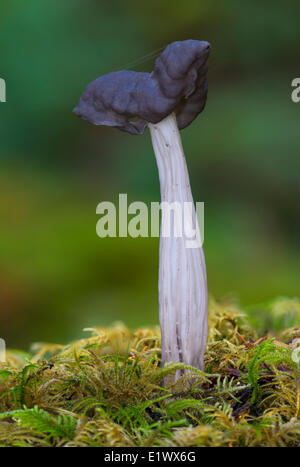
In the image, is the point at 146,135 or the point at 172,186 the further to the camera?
the point at 146,135

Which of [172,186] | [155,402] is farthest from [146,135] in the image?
[155,402]

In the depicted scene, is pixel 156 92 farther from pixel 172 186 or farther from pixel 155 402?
pixel 155 402

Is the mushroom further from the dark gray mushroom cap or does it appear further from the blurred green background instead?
the blurred green background

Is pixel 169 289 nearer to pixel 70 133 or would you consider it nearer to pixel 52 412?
pixel 52 412

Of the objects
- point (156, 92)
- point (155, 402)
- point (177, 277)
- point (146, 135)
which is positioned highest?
point (146, 135)

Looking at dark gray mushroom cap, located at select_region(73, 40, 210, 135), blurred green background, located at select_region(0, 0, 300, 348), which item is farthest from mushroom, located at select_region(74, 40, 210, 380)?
blurred green background, located at select_region(0, 0, 300, 348)

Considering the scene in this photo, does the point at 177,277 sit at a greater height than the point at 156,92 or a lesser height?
lesser

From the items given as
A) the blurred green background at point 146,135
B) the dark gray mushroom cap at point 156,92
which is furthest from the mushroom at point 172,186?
the blurred green background at point 146,135

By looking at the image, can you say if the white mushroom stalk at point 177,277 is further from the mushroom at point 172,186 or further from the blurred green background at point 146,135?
the blurred green background at point 146,135
